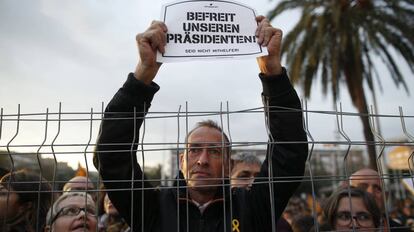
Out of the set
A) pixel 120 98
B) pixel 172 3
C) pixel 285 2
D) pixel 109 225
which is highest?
pixel 285 2

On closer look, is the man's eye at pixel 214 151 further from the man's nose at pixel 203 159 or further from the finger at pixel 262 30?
the finger at pixel 262 30

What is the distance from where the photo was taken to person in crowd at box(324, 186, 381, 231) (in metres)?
2.46

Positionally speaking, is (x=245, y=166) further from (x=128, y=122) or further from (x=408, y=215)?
(x=408, y=215)

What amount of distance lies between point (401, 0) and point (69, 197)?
9.27 metres

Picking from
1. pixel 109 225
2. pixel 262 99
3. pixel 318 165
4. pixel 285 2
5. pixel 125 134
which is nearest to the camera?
pixel 125 134

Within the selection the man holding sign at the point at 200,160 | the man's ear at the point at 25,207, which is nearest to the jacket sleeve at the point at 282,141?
the man holding sign at the point at 200,160

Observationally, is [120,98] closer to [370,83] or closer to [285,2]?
[285,2]

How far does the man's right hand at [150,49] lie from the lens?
1824mm

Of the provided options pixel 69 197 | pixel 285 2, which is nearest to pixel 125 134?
pixel 69 197

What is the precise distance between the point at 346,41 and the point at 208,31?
8.35 meters

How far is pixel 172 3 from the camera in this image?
1928 millimetres

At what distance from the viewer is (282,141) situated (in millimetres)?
1976

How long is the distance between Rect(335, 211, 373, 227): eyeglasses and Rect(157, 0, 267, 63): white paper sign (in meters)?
1.36

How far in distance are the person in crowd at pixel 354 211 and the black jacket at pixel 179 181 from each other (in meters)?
0.68
